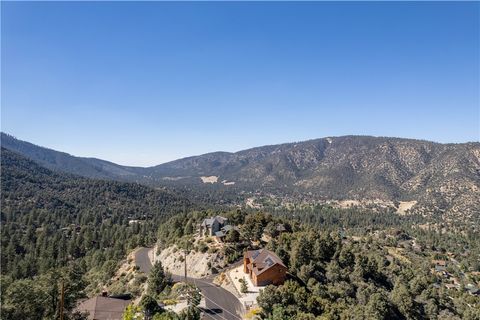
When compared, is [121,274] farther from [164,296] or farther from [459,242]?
[459,242]

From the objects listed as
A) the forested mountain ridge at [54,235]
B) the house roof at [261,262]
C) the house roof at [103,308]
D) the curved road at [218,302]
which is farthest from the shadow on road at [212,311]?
the forested mountain ridge at [54,235]

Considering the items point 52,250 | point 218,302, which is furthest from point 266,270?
point 52,250

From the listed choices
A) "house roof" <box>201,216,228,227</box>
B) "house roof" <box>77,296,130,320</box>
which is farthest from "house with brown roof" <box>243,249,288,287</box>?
"house roof" <box>201,216,228,227</box>

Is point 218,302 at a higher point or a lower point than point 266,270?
lower

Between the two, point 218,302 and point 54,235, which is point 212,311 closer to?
point 218,302

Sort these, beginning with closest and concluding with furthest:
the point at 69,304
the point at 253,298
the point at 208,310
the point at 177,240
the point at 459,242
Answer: the point at 69,304 → the point at 208,310 → the point at 253,298 → the point at 177,240 → the point at 459,242

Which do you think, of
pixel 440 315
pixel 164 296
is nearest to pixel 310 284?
pixel 164 296

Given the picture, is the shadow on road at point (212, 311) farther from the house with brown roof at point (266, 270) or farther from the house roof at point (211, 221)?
the house roof at point (211, 221)
